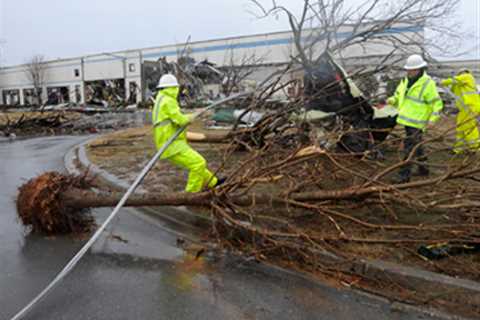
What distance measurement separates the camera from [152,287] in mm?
2789

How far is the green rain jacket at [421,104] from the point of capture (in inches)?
186

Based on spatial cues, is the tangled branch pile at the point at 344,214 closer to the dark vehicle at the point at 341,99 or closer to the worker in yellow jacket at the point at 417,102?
the worker in yellow jacket at the point at 417,102

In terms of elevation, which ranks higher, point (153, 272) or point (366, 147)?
point (366, 147)

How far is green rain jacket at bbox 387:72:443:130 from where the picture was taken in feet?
15.5

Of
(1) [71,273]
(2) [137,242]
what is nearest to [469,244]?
(2) [137,242]

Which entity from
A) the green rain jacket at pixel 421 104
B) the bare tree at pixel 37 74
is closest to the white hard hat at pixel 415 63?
the green rain jacket at pixel 421 104

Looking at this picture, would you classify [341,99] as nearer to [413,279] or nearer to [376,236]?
[376,236]

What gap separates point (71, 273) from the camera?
3.05m

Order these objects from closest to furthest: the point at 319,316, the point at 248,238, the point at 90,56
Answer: the point at 319,316, the point at 248,238, the point at 90,56

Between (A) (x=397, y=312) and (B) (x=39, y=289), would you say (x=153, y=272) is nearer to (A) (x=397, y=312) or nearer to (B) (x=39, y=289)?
(B) (x=39, y=289)

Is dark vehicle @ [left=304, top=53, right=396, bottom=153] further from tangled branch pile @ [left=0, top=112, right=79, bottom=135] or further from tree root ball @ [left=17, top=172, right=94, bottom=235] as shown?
tangled branch pile @ [left=0, top=112, right=79, bottom=135]

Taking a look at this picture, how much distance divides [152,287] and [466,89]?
20.8ft

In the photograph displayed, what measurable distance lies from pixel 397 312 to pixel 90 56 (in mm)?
46168

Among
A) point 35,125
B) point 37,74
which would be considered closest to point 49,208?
point 35,125
